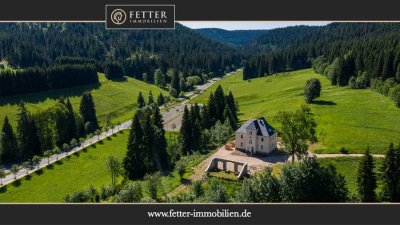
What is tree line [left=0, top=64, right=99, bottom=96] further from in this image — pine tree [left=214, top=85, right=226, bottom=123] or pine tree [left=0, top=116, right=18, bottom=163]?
pine tree [left=214, top=85, right=226, bottom=123]

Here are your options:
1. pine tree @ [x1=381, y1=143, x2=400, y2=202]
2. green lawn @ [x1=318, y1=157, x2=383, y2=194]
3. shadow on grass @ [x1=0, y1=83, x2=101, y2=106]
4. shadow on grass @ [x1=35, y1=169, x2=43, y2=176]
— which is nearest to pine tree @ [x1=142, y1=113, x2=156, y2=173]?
shadow on grass @ [x1=35, y1=169, x2=43, y2=176]

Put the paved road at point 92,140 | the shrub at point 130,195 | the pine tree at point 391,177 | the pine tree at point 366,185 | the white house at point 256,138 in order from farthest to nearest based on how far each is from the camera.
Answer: the paved road at point 92,140
the white house at point 256,138
the shrub at point 130,195
the pine tree at point 366,185
the pine tree at point 391,177

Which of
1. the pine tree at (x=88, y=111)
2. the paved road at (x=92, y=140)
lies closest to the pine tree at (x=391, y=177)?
the paved road at (x=92, y=140)
